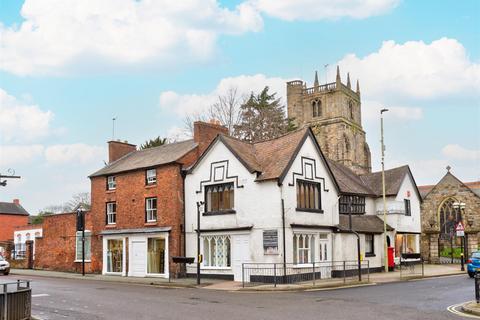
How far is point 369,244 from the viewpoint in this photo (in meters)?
36.9

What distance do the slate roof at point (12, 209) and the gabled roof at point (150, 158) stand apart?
40021 mm

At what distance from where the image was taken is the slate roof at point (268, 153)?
97.1 ft

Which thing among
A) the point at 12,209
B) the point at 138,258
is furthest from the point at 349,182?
the point at 12,209

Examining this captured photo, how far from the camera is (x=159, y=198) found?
112ft

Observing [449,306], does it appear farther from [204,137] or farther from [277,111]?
[277,111]

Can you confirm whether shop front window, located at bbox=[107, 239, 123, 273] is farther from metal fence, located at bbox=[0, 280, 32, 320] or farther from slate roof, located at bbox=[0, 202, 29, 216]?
slate roof, located at bbox=[0, 202, 29, 216]

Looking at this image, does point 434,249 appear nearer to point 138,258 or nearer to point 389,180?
point 389,180

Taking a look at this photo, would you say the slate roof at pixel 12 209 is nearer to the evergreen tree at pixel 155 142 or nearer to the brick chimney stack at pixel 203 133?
the evergreen tree at pixel 155 142

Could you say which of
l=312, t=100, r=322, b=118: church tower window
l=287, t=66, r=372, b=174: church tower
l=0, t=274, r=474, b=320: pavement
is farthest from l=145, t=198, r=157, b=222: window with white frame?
l=312, t=100, r=322, b=118: church tower window

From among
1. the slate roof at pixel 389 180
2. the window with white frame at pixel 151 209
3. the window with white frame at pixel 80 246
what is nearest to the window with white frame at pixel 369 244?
the slate roof at pixel 389 180

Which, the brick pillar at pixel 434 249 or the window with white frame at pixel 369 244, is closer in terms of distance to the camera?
the window with white frame at pixel 369 244

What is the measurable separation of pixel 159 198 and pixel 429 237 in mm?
24784

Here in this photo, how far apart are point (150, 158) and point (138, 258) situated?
6908 mm

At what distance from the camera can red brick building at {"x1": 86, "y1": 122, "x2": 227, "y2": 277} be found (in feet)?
109
